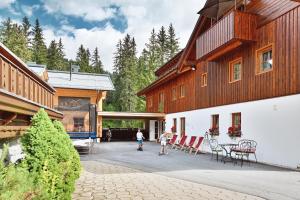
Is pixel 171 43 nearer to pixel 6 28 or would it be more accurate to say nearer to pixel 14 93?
pixel 6 28

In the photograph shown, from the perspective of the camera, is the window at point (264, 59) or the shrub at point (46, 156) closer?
the shrub at point (46, 156)

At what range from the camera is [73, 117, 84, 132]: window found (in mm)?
27828

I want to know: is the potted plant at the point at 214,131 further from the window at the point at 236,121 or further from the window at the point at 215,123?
the window at the point at 236,121

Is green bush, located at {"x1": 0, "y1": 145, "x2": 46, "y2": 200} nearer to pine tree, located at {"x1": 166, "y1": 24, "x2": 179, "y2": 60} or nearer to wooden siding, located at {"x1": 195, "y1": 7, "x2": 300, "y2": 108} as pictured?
wooden siding, located at {"x1": 195, "y1": 7, "x2": 300, "y2": 108}

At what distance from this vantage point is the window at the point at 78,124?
27.8 metres

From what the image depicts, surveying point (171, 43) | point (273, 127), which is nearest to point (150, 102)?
point (273, 127)

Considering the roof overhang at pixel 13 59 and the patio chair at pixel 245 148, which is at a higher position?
the roof overhang at pixel 13 59

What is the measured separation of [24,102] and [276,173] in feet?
29.6

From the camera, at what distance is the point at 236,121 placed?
16469 mm

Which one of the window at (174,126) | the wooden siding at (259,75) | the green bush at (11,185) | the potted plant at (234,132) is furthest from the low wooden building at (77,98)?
the green bush at (11,185)

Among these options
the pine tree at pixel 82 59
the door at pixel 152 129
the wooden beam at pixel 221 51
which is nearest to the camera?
the wooden beam at pixel 221 51

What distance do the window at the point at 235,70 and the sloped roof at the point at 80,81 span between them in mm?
14901

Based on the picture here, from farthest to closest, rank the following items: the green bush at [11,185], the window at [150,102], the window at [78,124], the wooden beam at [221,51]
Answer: the window at [150,102]
the window at [78,124]
the wooden beam at [221,51]
the green bush at [11,185]

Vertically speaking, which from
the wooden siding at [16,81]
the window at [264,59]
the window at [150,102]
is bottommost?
the wooden siding at [16,81]
